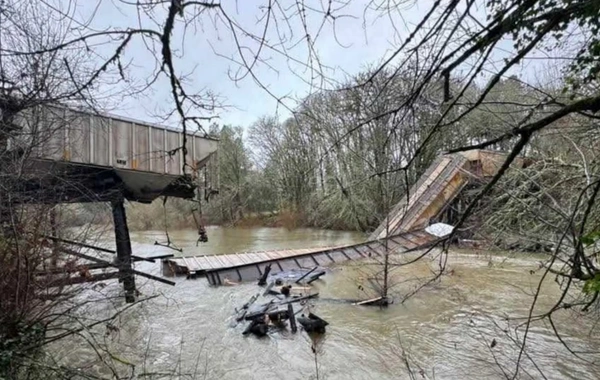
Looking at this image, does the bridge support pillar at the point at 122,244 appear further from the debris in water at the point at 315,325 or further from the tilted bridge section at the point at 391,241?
the debris in water at the point at 315,325

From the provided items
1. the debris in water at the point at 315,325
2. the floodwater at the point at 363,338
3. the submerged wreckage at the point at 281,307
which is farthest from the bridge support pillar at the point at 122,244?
the debris in water at the point at 315,325

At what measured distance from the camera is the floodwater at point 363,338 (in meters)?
5.33

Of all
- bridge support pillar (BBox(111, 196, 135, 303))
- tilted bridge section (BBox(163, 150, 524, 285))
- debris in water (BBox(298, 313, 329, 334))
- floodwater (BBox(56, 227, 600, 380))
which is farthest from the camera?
tilted bridge section (BBox(163, 150, 524, 285))

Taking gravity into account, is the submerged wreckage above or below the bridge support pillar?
below

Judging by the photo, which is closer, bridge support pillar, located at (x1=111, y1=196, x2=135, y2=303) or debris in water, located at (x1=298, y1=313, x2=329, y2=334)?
debris in water, located at (x1=298, y1=313, x2=329, y2=334)

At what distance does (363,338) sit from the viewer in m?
6.69

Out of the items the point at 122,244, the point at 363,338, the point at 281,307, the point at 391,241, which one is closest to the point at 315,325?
the point at 363,338

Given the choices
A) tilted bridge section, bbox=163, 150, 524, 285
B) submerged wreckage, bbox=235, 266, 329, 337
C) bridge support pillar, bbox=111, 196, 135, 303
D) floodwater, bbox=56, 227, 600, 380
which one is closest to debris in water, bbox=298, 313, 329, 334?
submerged wreckage, bbox=235, 266, 329, 337

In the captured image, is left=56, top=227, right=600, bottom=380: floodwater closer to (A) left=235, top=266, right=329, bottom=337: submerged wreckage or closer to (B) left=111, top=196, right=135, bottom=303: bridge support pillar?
(A) left=235, top=266, right=329, bottom=337: submerged wreckage

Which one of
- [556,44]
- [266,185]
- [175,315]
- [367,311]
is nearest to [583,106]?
[556,44]

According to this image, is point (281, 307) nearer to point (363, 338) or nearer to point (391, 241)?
point (363, 338)

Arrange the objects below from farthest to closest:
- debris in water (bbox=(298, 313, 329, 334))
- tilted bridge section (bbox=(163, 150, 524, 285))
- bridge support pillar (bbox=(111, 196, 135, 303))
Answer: tilted bridge section (bbox=(163, 150, 524, 285)) → bridge support pillar (bbox=(111, 196, 135, 303)) → debris in water (bbox=(298, 313, 329, 334))

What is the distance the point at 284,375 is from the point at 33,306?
321 centimetres

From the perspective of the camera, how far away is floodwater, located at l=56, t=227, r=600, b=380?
5332 millimetres
